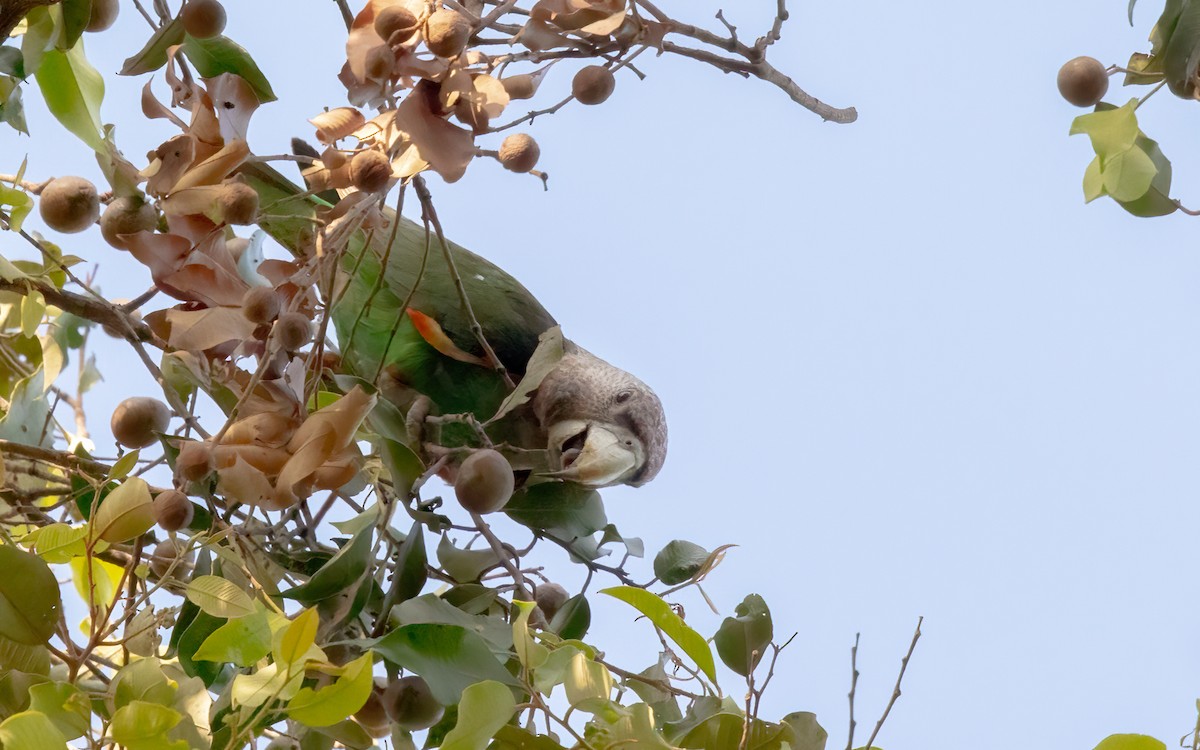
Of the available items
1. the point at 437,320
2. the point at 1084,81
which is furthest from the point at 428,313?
the point at 1084,81

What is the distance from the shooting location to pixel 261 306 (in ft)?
3.73

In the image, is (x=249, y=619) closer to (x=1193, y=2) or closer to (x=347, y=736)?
(x=347, y=736)

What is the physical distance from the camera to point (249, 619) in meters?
0.93

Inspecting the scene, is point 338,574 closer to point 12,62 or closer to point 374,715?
point 374,715

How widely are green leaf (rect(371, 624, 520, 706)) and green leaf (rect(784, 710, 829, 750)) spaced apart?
Answer: 0.88 ft

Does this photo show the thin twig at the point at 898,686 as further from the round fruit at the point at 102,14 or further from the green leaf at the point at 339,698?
the round fruit at the point at 102,14

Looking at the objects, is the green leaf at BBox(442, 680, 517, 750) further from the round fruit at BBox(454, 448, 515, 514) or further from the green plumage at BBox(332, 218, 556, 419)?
the green plumage at BBox(332, 218, 556, 419)

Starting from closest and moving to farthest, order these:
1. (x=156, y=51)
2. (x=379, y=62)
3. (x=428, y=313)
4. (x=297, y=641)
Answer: (x=297, y=641) → (x=379, y=62) → (x=156, y=51) → (x=428, y=313)

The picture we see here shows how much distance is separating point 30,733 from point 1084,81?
119cm

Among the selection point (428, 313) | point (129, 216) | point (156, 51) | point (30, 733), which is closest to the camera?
point (30, 733)

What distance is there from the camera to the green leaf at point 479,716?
880mm

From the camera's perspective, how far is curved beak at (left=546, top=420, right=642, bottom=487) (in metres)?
1.83

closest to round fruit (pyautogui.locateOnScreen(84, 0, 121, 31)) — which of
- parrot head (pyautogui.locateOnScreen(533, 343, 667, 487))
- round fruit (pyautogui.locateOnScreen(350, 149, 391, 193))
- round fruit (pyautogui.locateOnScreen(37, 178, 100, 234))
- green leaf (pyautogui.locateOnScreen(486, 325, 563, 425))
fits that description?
round fruit (pyautogui.locateOnScreen(37, 178, 100, 234))

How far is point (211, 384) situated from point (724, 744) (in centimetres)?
70
